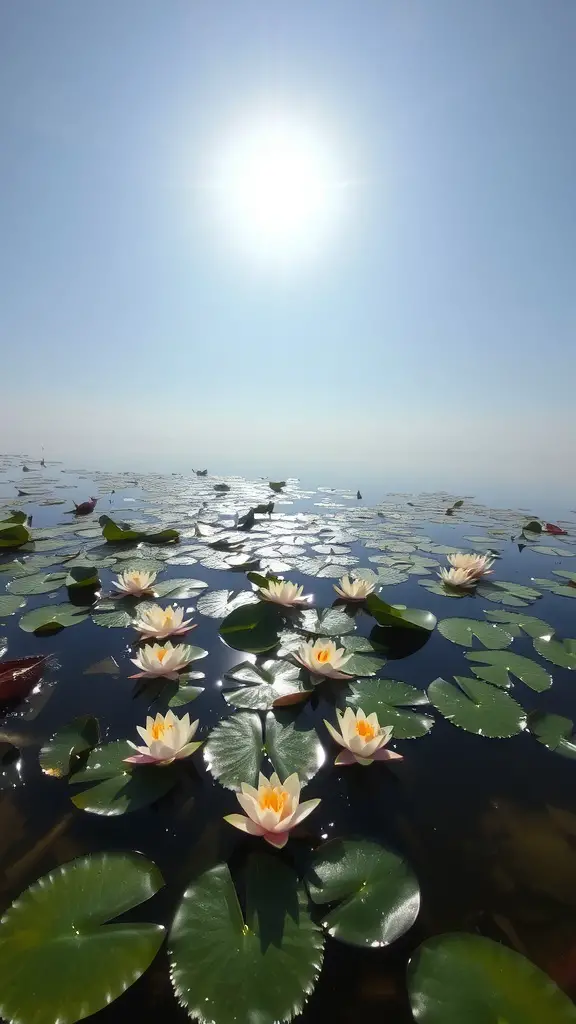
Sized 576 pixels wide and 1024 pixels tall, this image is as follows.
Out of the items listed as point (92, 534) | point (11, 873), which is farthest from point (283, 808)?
point (92, 534)

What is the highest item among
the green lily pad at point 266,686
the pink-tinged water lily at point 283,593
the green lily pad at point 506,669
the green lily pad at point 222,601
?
the pink-tinged water lily at point 283,593

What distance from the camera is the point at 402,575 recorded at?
521 cm

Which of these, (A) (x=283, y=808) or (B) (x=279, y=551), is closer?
(A) (x=283, y=808)

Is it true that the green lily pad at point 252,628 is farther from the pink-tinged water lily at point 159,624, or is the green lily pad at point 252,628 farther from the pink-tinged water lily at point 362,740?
the pink-tinged water lily at point 362,740

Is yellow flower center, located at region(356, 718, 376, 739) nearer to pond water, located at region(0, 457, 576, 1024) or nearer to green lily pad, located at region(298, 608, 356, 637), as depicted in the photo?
pond water, located at region(0, 457, 576, 1024)

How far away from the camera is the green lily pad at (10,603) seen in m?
3.63

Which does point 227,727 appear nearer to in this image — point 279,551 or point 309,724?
point 309,724

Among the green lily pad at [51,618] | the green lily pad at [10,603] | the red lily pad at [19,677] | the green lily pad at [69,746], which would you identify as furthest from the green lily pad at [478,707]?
the green lily pad at [10,603]

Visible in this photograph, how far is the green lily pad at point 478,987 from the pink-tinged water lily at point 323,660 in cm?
144

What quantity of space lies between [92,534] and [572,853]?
670cm

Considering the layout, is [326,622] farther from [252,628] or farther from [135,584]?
[135,584]

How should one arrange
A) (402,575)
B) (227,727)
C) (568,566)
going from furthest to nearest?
1. (568,566)
2. (402,575)
3. (227,727)

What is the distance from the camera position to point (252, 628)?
10.9 ft

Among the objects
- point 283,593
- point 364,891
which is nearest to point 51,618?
point 283,593
